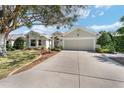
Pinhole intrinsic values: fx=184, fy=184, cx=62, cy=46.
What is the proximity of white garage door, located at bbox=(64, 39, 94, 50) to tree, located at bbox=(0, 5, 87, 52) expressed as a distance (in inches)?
450

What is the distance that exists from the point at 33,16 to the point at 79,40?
13.9 metres

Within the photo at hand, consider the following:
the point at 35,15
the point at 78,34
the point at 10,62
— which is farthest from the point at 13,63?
the point at 78,34

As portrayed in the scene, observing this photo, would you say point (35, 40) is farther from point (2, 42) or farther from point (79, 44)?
point (2, 42)

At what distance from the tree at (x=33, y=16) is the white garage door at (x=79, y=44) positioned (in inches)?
450

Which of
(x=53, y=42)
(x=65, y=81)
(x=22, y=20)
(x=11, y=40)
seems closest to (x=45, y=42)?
(x=53, y=42)

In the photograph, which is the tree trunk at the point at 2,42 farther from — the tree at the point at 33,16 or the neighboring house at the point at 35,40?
the neighboring house at the point at 35,40

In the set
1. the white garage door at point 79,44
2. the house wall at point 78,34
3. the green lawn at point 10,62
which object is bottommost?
the green lawn at point 10,62

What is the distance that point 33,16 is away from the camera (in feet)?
57.0

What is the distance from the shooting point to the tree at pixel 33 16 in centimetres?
1487

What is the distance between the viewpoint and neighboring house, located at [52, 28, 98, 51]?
95.8 feet

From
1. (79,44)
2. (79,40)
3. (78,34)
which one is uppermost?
(78,34)

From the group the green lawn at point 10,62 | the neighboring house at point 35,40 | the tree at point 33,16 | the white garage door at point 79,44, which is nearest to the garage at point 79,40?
the white garage door at point 79,44

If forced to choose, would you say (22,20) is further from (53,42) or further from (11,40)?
(11,40)
